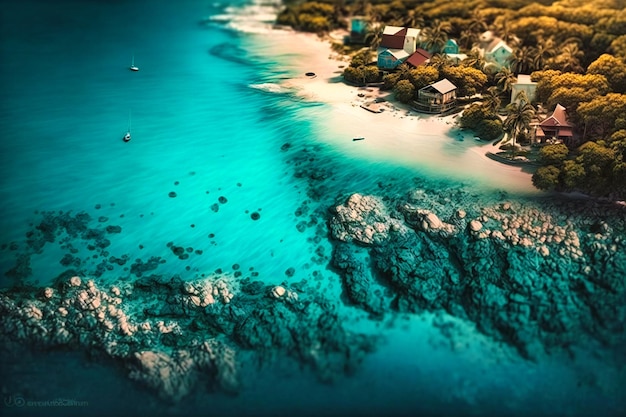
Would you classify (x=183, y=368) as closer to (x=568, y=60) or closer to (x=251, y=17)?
(x=568, y=60)

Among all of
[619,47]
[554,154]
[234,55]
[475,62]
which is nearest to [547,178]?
[554,154]

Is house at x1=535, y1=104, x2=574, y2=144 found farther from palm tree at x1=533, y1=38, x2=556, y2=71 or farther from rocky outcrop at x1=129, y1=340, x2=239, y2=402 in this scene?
rocky outcrop at x1=129, y1=340, x2=239, y2=402

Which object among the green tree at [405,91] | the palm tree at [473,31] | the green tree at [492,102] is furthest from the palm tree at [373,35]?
the green tree at [492,102]

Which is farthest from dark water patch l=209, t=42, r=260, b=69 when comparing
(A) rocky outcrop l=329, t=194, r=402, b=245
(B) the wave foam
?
(A) rocky outcrop l=329, t=194, r=402, b=245

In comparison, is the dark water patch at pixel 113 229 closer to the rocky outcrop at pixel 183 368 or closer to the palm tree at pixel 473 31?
the rocky outcrop at pixel 183 368

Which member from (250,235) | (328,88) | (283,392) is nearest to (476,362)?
(283,392)

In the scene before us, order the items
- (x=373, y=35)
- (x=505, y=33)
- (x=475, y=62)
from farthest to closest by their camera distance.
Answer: (x=373, y=35), (x=505, y=33), (x=475, y=62)
